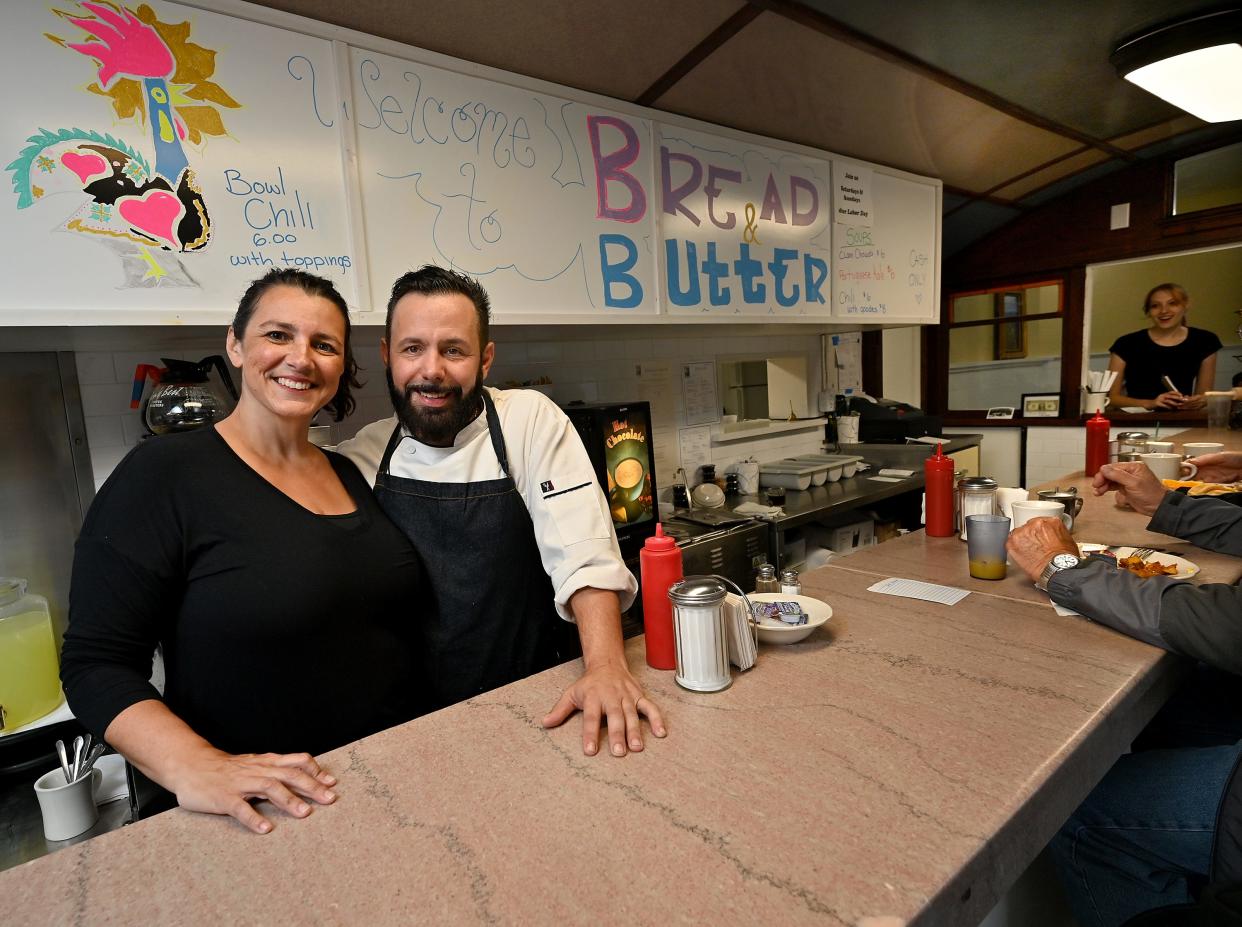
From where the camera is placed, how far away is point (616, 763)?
88cm

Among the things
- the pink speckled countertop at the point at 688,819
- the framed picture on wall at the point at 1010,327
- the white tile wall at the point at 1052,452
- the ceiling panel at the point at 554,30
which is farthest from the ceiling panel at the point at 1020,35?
the white tile wall at the point at 1052,452

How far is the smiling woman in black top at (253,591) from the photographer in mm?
971

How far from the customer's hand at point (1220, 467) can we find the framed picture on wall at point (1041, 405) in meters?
3.19

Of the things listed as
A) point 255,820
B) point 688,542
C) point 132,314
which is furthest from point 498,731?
point 688,542

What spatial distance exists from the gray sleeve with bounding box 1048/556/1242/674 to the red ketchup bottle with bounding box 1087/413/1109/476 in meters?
1.48

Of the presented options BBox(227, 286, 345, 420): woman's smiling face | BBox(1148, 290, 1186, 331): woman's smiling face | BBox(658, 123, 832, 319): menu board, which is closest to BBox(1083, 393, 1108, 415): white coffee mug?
BBox(1148, 290, 1186, 331): woman's smiling face

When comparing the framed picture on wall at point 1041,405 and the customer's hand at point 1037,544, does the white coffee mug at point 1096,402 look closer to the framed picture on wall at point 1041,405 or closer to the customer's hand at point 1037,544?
the framed picture on wall at point 1041,405

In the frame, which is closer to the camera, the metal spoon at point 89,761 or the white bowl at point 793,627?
the white bowl at point 793,627

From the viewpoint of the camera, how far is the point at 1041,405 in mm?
5281

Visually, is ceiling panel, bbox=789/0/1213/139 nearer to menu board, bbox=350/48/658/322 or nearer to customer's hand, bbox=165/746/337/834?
menu board, bbox=350/48/658/322

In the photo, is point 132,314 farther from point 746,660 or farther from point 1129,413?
point 1129,413

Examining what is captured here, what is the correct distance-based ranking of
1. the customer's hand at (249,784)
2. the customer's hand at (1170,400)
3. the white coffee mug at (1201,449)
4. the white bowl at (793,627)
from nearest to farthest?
the customer's hand at (249,784) < the white bowl at (793,627) < the white coffee mug at (1201,449) < the customer's hand at (1170,400)

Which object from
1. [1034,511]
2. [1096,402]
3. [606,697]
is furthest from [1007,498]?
[1096,402]

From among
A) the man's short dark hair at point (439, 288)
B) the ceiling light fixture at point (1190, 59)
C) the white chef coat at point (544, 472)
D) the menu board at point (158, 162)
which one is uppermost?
the ceiling light fixture at point (1190, 59)
